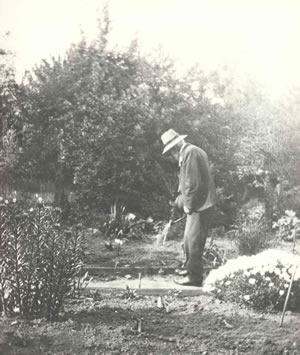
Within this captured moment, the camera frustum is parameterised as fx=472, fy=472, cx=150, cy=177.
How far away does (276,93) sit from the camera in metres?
4.96

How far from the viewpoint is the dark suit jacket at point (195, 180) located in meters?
4.87

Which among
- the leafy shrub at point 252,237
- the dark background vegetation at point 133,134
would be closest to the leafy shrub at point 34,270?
the dark background vegetation at point 133,134

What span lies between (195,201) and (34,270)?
185 centimetres

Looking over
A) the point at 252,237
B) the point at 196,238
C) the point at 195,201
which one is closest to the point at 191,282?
the point at 196,238

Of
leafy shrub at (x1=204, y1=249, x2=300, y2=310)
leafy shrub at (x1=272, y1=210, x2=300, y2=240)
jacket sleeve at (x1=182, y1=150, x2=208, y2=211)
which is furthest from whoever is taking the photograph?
leafy shrub at (x1=272, y1=210, x2=300, y2=240)

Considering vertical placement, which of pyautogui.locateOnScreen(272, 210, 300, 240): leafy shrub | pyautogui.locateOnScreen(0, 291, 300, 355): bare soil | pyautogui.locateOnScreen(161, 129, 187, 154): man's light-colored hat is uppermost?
pyautogui.locateOnScreen(161, 129, 187, 154): man's light-colored hat

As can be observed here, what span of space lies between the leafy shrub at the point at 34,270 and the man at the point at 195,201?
146cm

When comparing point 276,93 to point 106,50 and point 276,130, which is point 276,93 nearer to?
point 276,130

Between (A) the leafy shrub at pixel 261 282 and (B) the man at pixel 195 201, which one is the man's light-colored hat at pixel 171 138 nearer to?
(B) the man at pixel 195 201

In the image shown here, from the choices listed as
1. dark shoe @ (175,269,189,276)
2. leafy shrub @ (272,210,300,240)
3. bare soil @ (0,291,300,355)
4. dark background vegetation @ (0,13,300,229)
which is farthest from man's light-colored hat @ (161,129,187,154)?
leafy shrub @ (272,210,300,240)

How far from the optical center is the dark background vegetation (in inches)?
231

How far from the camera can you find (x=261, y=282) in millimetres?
4168

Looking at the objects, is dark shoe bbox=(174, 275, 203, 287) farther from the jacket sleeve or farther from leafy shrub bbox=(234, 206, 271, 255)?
leafy shrub bbox=(234, 206, 271, 255)

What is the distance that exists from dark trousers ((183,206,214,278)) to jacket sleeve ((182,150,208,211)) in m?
0.12
